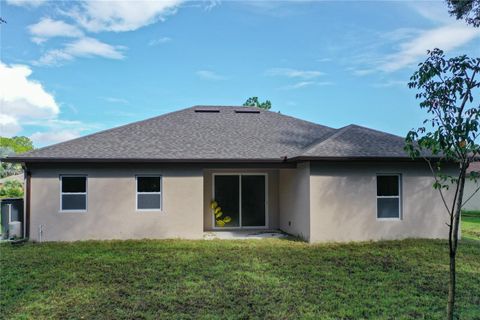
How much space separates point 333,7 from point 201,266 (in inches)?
404

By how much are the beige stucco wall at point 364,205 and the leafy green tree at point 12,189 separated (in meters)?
25.6

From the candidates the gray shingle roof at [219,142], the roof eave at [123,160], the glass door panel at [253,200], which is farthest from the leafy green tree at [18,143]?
the glass door panel at [253,200]

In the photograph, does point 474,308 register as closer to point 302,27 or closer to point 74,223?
point 74,223

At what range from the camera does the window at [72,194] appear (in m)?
11.5

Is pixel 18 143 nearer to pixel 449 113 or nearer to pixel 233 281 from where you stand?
pixel 233 281

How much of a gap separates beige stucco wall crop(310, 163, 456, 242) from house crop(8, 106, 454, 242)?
0.03 m

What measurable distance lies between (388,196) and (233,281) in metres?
6.68

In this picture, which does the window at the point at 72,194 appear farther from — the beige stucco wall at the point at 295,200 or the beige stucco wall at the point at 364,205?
the beige stucco wall at the point at 364,205

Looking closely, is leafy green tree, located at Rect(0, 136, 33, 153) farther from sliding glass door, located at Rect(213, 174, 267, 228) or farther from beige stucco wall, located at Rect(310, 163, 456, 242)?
beige stucco wall, located at Rect(310, 163, 456, 242)

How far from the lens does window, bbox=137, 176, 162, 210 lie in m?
11.7

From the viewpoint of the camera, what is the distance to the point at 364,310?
5457mm

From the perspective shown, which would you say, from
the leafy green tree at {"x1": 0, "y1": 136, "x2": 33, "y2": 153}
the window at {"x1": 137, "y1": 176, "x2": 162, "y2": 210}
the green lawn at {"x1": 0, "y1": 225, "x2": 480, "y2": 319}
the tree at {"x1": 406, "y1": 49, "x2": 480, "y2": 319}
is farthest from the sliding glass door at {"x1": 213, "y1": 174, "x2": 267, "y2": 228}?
the leafy green tree at {"x1": 0, "y1": 136, "x2": 33, "y2": 153}

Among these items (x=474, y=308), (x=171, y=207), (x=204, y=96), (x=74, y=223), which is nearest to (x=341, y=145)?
(x=171, y=207)

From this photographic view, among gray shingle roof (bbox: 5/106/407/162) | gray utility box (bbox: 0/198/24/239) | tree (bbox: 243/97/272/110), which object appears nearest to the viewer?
gray shingle roof (bbox: 5/106/407/162)
